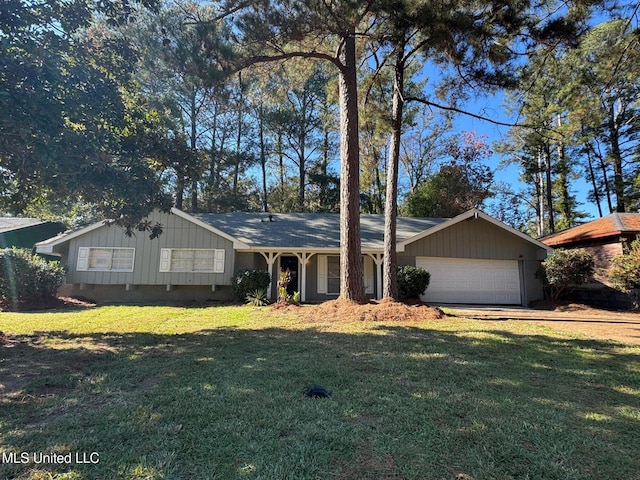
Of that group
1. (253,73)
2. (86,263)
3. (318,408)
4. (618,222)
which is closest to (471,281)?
(618,222)

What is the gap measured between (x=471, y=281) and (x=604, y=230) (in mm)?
4915

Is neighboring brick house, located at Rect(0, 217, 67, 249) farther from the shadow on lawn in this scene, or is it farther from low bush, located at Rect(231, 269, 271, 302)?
the shadow on lawn

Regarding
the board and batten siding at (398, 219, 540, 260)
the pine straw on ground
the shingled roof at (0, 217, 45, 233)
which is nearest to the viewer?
the pine straw on ground

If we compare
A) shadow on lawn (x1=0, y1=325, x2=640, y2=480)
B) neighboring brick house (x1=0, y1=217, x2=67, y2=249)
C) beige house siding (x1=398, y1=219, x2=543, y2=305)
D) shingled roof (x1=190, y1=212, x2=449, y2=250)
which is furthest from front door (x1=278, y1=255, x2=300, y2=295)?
neighboring brick house (x1=0, y1=217, x2=67, y2=249)

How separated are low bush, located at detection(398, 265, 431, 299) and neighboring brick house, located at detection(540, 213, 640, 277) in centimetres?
629

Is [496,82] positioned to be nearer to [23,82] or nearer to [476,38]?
[476,38]

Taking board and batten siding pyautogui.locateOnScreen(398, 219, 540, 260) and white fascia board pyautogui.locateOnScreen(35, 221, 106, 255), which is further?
board and batten siding pyautogui.locateOnScreen(398, 219, 540, 260)

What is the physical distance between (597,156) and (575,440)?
27.7 m

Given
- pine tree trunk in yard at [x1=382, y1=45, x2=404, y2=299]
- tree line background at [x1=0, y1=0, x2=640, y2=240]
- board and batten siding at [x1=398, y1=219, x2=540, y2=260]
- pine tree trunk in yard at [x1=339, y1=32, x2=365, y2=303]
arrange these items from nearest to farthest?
tree line background at [x1=0, y1=0, x2=640, y2=240] → pine tree trunk in yard at [x1=339, y1=32, x2=365, y2=303] → pine tree trunk in yard at [x1=382, y1=45, x2=404, y2=299] → board and batten siding at [x1=398, y1=219, x2=540, y2=260]

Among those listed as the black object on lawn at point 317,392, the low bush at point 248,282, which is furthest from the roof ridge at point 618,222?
the black object on lawn at point 317,392

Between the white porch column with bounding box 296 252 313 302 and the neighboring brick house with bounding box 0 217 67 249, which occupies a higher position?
the neighboring brick house with bounding box 0 217 67 249

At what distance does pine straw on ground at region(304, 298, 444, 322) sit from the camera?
8.23 m

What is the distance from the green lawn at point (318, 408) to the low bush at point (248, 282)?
573 cm

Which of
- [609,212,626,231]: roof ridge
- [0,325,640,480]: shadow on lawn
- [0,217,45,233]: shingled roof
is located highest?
[0,217,45,233]: shingled roof
